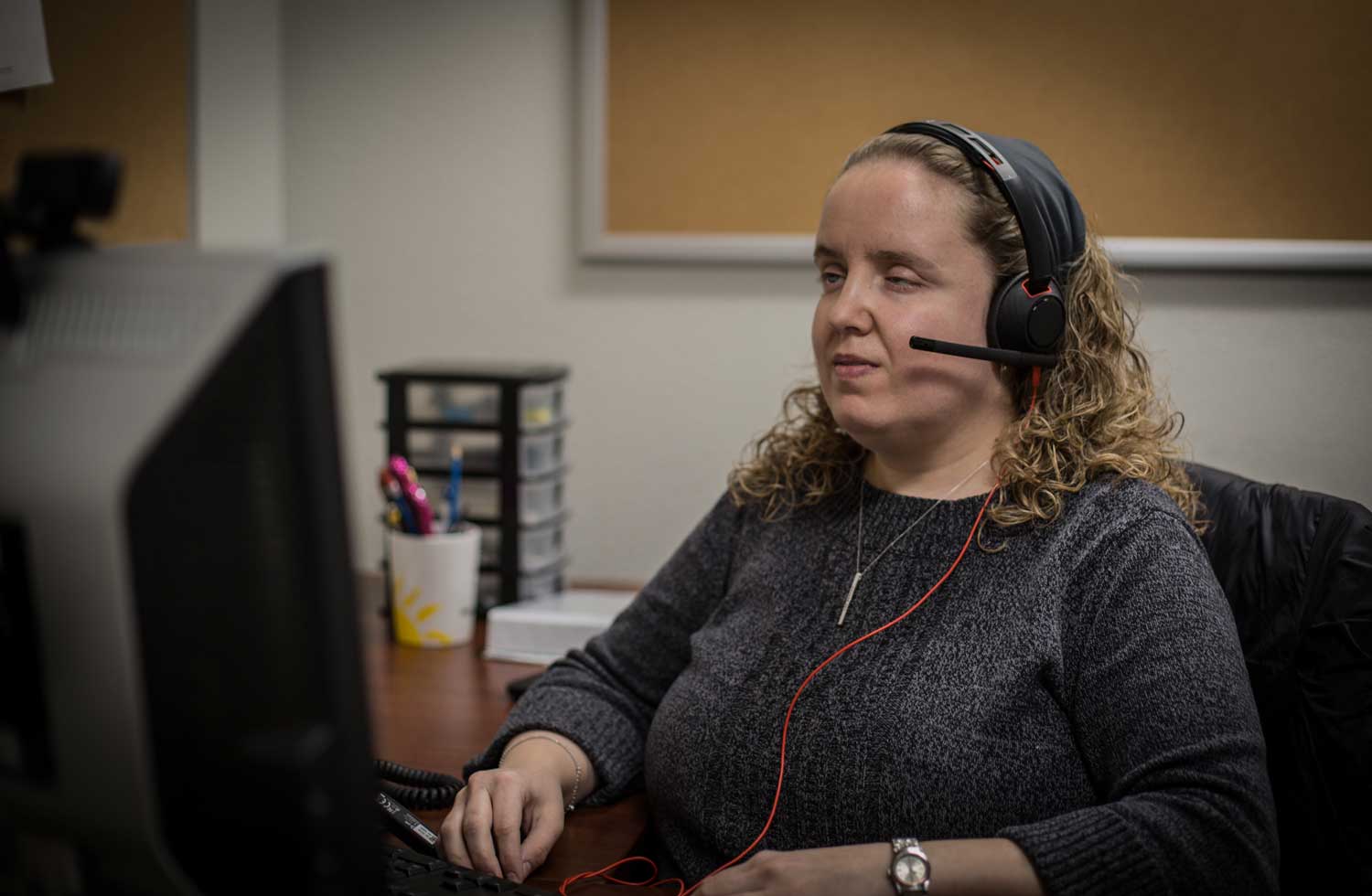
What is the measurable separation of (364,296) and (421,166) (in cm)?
23

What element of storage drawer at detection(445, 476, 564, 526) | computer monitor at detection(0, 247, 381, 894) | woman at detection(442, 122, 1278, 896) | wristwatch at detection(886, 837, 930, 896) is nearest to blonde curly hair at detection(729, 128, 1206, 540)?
woman at detection(442, 122, 1278, 896)

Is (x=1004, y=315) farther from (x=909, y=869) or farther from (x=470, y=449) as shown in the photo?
(x=470, y=449)

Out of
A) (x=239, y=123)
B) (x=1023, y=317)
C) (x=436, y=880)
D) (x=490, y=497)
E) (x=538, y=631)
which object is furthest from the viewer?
(x=239, y=123)

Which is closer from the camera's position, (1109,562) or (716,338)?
(1109,562)

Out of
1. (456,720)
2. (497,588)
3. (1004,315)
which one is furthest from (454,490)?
(1004,315)

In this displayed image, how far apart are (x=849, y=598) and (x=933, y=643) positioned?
0.31ft

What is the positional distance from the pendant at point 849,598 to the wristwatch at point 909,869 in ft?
0.76

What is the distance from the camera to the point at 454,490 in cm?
149

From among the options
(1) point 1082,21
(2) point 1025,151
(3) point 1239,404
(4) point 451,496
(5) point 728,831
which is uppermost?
(1) point 1082,21

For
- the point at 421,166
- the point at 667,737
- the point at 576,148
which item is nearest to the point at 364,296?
the point at 421,166

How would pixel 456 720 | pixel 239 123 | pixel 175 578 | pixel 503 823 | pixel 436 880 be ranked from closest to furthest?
pixel 175 578, pixel 436 880, pixel 503 823, pixel 456 720, pixel 239 123

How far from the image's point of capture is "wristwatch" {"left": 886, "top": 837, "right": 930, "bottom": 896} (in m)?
0.82

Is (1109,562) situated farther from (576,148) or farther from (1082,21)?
(576,148)

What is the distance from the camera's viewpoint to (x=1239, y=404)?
5.21 ft
